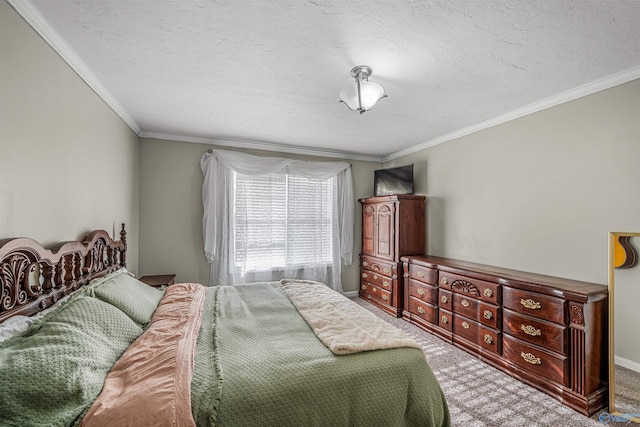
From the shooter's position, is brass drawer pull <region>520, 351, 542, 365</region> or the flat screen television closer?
brass drawer pull <region>520, 351, 542, 365</region>

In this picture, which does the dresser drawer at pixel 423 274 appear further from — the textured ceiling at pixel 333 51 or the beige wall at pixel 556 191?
the textured ceiling at pixel 333 51

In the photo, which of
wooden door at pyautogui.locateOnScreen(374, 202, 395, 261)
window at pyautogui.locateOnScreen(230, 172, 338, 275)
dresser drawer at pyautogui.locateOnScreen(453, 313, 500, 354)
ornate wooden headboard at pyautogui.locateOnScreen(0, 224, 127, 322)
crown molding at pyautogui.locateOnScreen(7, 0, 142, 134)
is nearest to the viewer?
ornate wooden headboard at pyautogui.locateOnScreen(0, 224, 127, 322)

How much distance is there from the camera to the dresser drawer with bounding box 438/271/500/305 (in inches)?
104

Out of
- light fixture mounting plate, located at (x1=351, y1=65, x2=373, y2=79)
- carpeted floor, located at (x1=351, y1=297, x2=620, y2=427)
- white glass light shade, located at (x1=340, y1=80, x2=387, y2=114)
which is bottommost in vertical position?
carpeted floor, located at (x1=351, y1=297, x2=620, y2=427)

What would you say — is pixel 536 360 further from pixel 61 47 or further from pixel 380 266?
pixel 61 47

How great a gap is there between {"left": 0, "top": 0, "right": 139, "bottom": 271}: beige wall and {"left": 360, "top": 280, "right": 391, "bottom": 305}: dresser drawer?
3500 millimetres

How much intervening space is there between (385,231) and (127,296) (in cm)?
322

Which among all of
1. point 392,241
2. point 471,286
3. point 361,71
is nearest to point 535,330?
point 471,286

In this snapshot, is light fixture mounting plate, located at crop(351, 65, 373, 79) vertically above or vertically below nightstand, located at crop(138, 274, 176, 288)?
above

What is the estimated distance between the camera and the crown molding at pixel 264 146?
12.4 feet

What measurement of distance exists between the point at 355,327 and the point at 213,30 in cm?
203

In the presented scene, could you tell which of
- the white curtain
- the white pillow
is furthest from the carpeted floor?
the white pillow

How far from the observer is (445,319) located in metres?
3.16

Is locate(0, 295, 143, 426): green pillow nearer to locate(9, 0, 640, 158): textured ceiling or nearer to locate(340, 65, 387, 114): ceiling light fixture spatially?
locate(9, 0, 640, 158): textured ceiling
